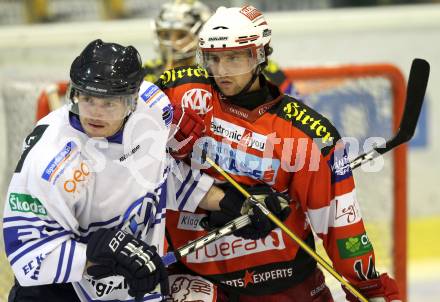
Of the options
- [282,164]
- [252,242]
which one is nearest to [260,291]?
[252,242]

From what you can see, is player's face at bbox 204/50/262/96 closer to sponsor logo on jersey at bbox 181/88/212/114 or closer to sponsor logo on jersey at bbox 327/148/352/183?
sponsor logo on jersey at bbox 181/88/212/114

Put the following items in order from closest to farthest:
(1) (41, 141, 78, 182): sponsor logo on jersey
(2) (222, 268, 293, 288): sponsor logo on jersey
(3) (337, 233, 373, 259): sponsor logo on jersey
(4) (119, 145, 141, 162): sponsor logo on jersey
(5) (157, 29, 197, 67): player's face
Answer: (1) (41, 141, 78, 182): sponsor logo on jersey, (4) (119, 145, 141, 162): sponsor logo on jersey, (3) (337, 233, 373, 259): sponsor logo on jersey, (2) (222, 268, 293, 288): sponsor logo on jersey, (5) (157, 29, 197, 67): player's face

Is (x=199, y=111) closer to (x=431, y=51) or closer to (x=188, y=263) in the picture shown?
Result: (x=188, y=263)

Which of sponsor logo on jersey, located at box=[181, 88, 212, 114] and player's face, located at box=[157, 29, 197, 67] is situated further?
player's face, located at box=[157, 29, 197, 67]

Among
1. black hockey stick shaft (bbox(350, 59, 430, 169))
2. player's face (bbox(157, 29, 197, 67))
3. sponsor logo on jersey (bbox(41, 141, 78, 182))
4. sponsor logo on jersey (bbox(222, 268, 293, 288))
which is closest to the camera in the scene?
sponsor logo on jersey (bbox(41, 141, 78, 182))

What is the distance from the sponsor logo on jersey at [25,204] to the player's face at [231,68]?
66 cm

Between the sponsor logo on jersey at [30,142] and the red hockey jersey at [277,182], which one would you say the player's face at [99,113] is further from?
the red hockey jersey at [277,182]

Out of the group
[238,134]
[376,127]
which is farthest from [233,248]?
[376,127]

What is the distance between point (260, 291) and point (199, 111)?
0.53m

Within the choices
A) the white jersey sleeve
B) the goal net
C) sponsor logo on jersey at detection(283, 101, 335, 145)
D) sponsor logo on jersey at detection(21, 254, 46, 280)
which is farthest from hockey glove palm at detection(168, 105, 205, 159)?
the goal net

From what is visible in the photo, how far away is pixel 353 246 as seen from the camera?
8.47 feet

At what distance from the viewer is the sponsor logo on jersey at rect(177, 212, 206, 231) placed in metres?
2.67

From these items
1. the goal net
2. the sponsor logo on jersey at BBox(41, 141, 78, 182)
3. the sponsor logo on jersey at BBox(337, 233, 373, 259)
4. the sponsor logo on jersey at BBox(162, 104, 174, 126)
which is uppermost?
the sponsor logo on jersey at BBox(41, 141, 78, 182)

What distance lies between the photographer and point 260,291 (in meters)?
2.70
